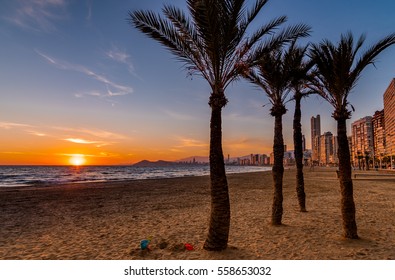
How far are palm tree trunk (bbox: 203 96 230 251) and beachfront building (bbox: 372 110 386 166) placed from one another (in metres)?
168

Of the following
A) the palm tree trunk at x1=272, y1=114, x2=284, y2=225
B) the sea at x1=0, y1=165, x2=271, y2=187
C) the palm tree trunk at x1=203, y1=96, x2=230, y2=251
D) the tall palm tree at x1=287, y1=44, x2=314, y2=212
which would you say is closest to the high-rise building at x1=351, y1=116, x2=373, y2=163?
the sea at x1=0, y1=165, x2=271, y2=187

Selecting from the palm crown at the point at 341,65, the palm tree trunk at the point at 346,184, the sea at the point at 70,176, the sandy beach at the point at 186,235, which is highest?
the palm crown at the point at 341,65

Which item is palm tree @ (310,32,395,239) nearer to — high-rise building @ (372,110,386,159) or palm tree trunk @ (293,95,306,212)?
palm tree trunk @ (293,95,306,212)

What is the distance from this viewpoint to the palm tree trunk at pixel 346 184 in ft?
24.5

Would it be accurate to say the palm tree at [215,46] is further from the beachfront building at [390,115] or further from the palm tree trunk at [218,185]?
the beachfront building at [390,115]

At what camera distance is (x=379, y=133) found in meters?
161

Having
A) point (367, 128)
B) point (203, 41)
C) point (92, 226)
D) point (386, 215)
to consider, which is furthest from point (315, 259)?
point (367, 128)

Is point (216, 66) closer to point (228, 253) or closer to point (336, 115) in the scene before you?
point (336, 115)

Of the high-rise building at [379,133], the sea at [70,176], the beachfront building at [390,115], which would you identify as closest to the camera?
the sea at [70,176]

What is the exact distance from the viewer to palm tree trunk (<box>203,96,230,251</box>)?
6.40 meters

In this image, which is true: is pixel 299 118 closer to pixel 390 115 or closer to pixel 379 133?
pixel 390 115

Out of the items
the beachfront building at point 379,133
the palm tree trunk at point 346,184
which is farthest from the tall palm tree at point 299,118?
the beachfront building at point 379,133

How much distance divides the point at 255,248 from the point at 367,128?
21262 cm

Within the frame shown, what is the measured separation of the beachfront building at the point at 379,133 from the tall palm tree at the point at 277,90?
539ft
